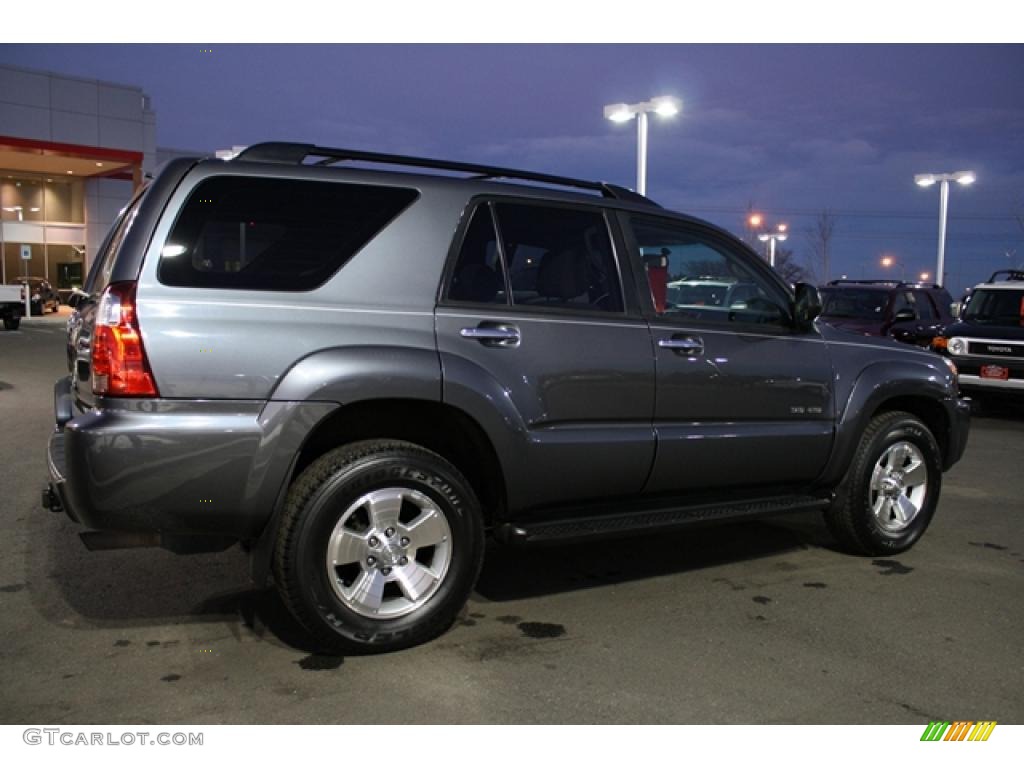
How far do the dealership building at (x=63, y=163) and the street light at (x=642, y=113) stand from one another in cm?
2227

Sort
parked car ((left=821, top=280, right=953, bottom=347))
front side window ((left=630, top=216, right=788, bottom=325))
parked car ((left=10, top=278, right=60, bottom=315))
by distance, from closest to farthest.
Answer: front side window ((left=630, top=216, right=788, bottom=325))
parked car ((left=821, top=280, right=953, bottom=347))
parked car ((left=10, top=278, right=60, bottom=315))

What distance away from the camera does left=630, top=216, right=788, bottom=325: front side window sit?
14.7 feet

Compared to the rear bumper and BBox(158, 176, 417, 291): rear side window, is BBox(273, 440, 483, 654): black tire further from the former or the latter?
BBox(158, 176, 417, 291): rear side window

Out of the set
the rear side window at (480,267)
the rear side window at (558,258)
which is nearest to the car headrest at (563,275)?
the rear side window at (558,258)

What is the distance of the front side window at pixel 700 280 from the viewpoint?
14.7 feet

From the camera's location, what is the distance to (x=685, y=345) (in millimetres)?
4355

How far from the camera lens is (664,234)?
461cm

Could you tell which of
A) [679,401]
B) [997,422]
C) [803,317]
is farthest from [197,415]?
[997,422]

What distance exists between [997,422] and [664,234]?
874 cm
